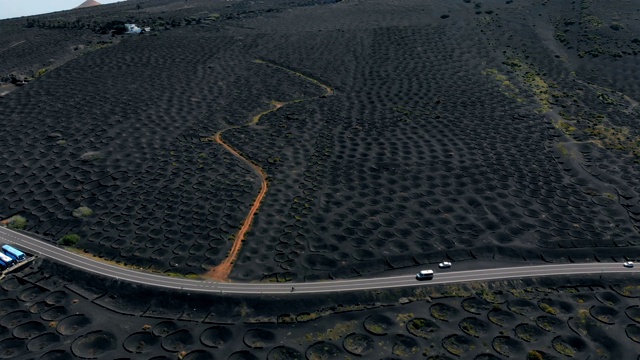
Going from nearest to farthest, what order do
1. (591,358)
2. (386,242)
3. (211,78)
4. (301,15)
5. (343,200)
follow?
(591,358) < (386,242) < (343,200) < (211,78) < (301,15)

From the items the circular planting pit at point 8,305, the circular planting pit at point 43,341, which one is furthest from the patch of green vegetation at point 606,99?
the circular planting pit at point 8,305

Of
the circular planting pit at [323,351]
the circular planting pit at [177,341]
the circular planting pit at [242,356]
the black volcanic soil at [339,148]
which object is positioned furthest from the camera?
the black volcanic soil at [339,148]

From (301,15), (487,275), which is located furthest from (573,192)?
(301,15)

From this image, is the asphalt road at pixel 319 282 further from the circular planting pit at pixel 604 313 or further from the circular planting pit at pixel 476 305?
the circular planting pit at pixel 604 313

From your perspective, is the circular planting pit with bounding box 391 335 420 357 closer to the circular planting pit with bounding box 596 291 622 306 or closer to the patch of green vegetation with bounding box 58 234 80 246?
the circular planting pit with bounding box 596 291 622 306

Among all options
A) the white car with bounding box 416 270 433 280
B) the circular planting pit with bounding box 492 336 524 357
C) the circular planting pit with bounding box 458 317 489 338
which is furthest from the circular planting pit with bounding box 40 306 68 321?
the circular planting pit with bounding box 492 336 524 357

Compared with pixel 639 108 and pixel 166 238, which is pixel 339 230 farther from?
pixel 639 108
